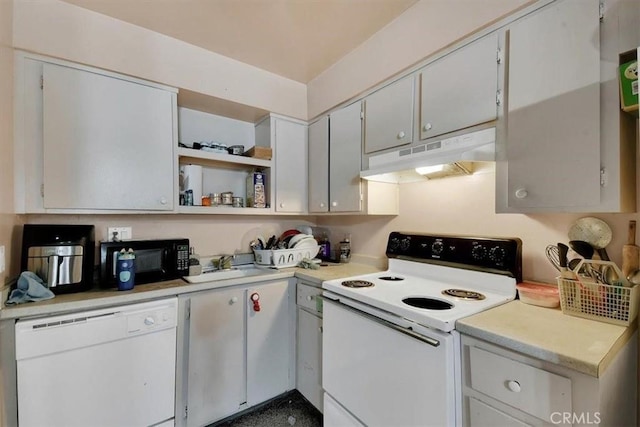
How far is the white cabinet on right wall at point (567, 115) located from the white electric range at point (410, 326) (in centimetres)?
37

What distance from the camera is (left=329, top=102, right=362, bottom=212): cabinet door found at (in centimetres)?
192

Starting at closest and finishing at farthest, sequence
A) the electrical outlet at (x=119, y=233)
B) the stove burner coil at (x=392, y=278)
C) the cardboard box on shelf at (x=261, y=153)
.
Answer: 1. the stove burner coil at (x=392, y=278)
2. the electrical outlet at (x=119, y=233)
3. the cardboard box on shelf at (x=261, y=153)

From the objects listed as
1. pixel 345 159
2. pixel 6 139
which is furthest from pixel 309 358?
pixel 6 139

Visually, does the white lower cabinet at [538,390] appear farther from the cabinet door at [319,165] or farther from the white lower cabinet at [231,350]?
the cabinet door at [319,165]

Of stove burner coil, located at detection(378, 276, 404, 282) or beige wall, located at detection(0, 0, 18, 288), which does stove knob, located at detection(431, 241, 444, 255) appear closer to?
stove burner coil, located at detection(378, 276, 404, 282)

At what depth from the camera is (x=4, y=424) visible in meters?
1.12

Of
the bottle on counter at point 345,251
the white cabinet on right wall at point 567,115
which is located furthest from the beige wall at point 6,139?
the white cabinet on right wall at point 567,115

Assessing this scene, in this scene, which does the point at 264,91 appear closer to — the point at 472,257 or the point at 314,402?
the point at 472,257

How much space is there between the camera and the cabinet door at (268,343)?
1746 millimetres

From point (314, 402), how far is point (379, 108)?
6.45ft

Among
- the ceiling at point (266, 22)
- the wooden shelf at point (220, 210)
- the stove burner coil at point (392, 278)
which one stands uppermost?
the ceiling at point (266, 22)

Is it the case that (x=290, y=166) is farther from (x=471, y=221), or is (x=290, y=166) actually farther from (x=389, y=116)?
(x=471, y=221)

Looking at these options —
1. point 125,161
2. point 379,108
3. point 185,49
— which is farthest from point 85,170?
point 379,108

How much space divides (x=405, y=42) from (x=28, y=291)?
233 centimetres
